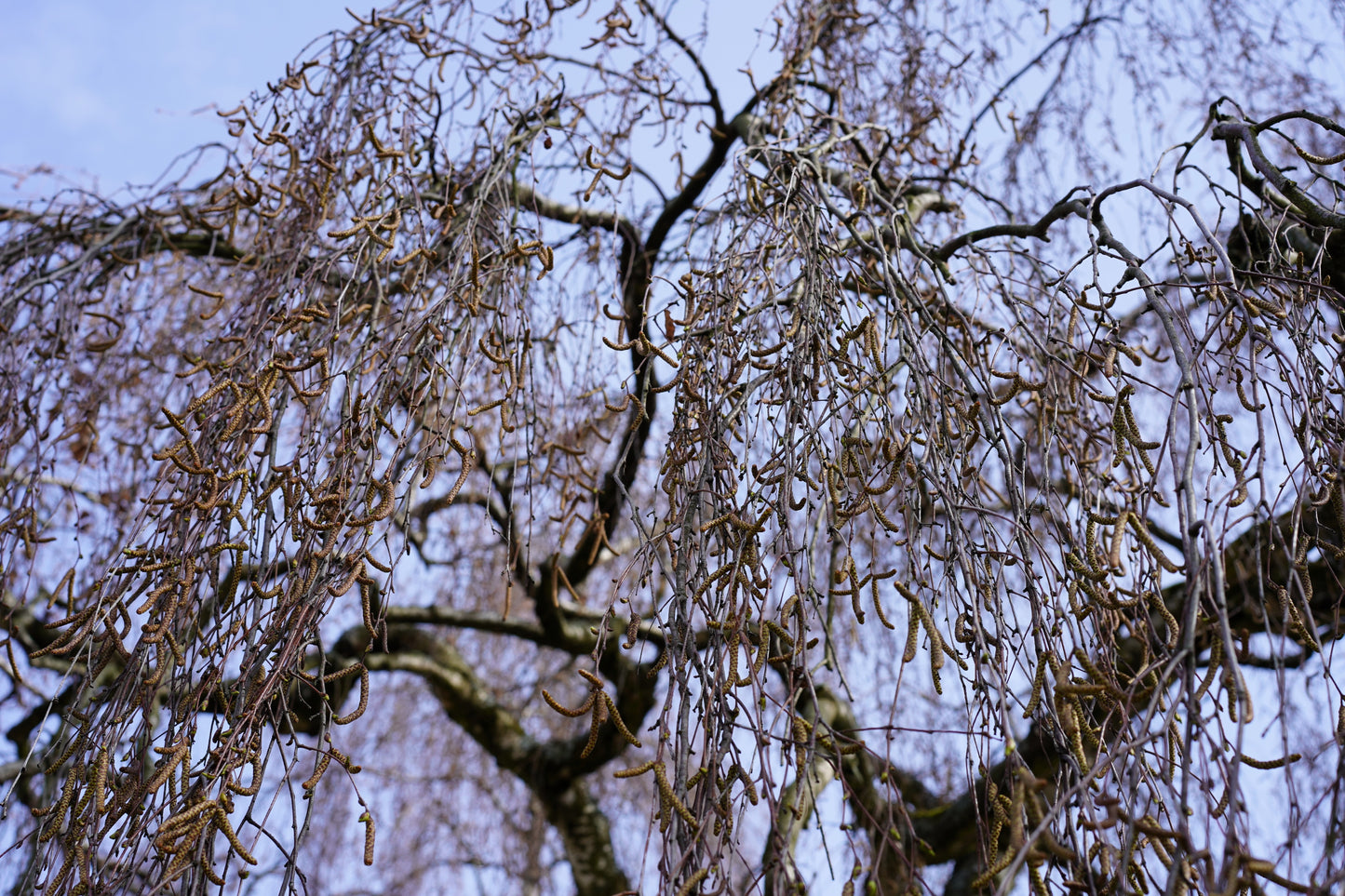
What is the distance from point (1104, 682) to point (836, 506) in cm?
39

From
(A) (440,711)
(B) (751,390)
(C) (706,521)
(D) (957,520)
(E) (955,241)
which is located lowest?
(D) (957,520)

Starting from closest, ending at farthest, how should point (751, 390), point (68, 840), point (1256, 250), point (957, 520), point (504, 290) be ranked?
1. point (68, 840)
2. point (957, 520)
3. point (751, 390)
4. point (504, 290)
5. point (1256, 250)

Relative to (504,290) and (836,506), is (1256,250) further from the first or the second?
(504,290)

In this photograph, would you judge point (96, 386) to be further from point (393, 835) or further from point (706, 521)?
point (393, 835)

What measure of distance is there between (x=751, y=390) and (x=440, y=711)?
470 cm

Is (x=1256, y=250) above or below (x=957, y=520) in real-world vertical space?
above

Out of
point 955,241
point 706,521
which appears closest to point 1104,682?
point 706,521

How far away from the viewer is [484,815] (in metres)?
5.67

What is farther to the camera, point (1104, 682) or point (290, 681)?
point (290, 681)

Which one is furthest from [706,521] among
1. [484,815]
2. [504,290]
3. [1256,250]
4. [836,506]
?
[484,815]

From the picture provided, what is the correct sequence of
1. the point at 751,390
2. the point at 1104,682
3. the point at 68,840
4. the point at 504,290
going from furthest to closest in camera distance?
the point at 504,290, the point at 751,390, the point at 68,840, the point at 1104,682

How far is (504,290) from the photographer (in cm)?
206

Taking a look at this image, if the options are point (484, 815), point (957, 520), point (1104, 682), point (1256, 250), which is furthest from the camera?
point (484, 815)

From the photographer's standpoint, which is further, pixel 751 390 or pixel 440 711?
pixel 440 711
